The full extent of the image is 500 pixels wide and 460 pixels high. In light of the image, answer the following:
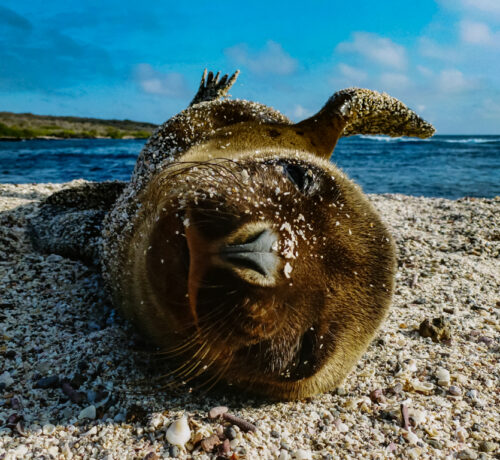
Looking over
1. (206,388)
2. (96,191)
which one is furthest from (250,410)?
(96,191)

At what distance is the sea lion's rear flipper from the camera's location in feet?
12.0

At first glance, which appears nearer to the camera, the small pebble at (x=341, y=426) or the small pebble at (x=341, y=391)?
the small pebble at (x=341, y=426)

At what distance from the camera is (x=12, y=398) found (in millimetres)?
1845

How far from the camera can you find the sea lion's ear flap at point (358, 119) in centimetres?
346

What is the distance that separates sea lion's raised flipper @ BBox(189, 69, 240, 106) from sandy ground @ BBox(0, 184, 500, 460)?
370 centimetres

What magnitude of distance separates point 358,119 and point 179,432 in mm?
3217

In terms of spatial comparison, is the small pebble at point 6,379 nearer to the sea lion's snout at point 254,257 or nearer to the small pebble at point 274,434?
the small pebble at point 274,434

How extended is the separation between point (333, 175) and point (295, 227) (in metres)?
0.58

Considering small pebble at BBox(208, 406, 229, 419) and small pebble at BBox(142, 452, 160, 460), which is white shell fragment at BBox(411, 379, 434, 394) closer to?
small pebble at BBox(208, 406, 229, 419)

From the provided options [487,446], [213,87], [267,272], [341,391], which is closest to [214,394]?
[341,391]

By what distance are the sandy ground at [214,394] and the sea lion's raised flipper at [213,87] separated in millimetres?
3702

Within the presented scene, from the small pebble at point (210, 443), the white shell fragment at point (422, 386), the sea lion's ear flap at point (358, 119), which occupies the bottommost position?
the small pebble at point (210, 443)

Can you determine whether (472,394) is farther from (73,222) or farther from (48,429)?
(73,222)

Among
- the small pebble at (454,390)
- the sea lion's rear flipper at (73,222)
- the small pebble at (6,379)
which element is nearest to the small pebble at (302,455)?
the small pebble at (454,390)
